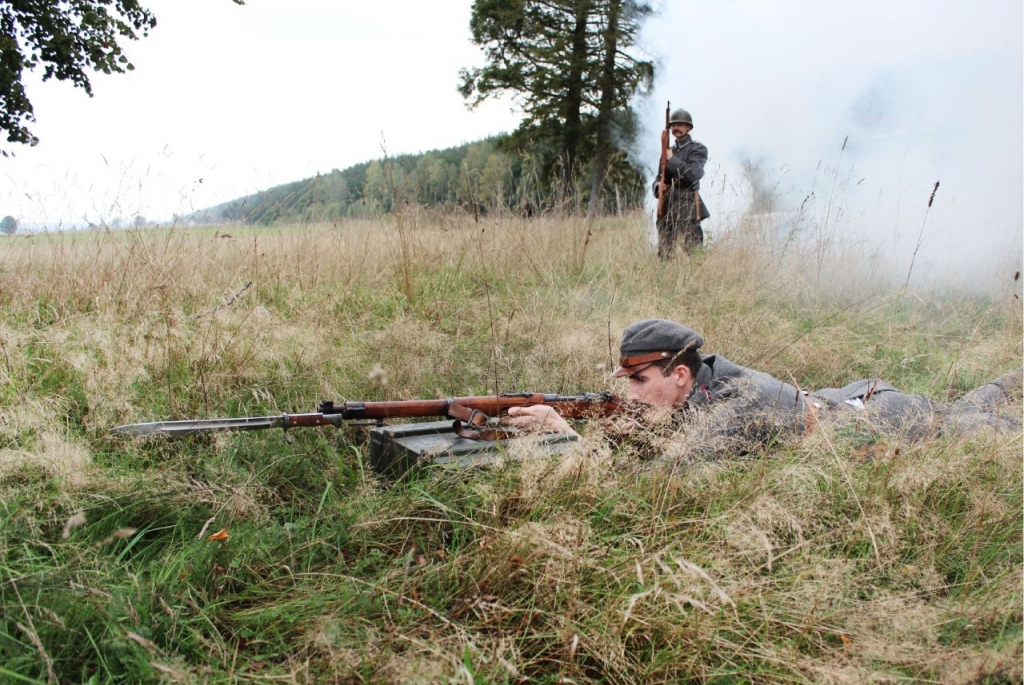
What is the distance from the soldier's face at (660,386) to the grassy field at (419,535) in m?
0.43

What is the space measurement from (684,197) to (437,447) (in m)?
6.34

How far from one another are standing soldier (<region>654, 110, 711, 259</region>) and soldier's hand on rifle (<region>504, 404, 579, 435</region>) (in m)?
5.19

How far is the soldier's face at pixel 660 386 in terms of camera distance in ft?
11.6

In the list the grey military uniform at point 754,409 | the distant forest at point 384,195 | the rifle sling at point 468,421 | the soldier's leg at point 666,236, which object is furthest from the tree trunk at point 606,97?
the rifle sling at point 468,421

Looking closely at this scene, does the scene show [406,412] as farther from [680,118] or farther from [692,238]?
[680,118]

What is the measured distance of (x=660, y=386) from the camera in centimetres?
353

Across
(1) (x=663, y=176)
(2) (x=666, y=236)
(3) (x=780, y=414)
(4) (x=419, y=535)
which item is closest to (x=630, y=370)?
(3) (x=780, y=414)

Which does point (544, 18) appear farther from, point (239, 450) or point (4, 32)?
point (239, 450)

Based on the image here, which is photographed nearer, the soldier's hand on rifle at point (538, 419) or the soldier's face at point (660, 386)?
the soldier's hand on rifle at point (538, 419)

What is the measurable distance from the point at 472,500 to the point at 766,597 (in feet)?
3.38

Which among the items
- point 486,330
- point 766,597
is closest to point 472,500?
point 766,597

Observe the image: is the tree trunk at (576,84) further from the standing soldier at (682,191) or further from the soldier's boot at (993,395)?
the soldier's boot at (993,395)

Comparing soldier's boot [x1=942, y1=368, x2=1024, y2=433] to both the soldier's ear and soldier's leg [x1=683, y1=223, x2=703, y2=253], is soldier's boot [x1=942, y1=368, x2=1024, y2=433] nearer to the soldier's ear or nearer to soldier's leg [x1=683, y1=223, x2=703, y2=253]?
the soldier's ear

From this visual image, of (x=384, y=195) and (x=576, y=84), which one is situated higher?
(x=576, y=84)
